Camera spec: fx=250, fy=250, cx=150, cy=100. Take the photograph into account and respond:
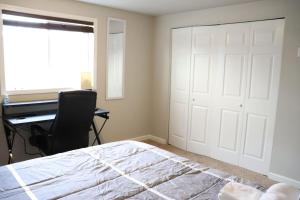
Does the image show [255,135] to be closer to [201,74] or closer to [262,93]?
[262,93]

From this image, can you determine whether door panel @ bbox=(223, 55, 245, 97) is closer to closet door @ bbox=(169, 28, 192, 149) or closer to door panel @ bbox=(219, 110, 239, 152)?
door panel @ bbox=(219, 110, 239, 152)

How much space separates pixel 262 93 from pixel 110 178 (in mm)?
2423

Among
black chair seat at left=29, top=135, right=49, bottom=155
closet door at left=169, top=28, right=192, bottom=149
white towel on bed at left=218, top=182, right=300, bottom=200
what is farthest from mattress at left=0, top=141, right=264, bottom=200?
closet door at left=169, top=28, right=192, bottom=149

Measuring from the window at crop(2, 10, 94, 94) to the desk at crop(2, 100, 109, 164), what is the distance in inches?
8.0

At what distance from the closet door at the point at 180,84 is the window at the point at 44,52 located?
4.48 ft

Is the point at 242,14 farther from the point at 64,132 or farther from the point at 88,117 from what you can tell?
the point at 64,132

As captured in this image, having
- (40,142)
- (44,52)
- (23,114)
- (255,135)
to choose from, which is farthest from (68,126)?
(255,135)

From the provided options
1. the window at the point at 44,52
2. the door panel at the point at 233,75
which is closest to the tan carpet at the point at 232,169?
the door panel at the point at 233,75

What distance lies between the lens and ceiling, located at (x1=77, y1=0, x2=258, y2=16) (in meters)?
3.28

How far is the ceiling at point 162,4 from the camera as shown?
10.7ft

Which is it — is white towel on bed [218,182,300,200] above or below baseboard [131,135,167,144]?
above

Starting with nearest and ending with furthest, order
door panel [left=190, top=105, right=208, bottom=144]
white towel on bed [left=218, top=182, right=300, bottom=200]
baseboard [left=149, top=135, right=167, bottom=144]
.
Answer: white towel on bed [left=218, top=182, right=300, bottom=200] < door panel [left=190, top=105, right=208, bottom=144] < baseboard [left=149, top=135, right=167, bottom=144]

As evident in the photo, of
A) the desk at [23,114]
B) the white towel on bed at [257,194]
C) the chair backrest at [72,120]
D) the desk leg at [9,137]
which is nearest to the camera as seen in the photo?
the white towel on bed at [257,194]

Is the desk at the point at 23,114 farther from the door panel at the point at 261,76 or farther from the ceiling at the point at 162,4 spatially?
the door panel at the point at 261,76
